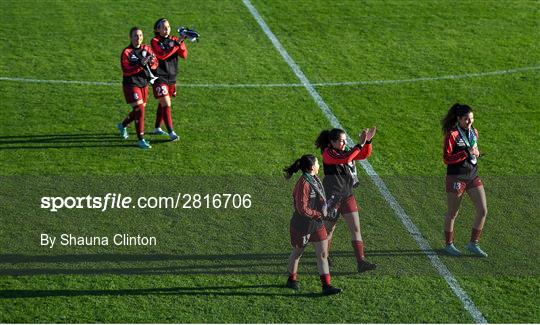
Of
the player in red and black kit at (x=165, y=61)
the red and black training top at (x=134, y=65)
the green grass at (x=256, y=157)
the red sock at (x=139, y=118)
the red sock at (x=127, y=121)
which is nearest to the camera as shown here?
the green grass at (x=256, y=157)

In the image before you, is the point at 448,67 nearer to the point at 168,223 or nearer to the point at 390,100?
the point at 390,100

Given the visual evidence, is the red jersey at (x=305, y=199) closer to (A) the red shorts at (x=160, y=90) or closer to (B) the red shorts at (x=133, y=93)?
(B) the red shorts at (x=133, y=93)

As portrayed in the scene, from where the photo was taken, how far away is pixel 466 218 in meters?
14.6

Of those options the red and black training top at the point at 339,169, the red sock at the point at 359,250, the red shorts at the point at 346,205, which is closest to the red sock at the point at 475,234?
the red sock at the point at 359,250

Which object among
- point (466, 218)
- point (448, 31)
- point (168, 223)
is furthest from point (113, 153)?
point (448, 31)

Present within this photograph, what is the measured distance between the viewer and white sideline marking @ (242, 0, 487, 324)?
12.1 metres

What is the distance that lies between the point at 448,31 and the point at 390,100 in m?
4.56

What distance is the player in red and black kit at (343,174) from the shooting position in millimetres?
12531

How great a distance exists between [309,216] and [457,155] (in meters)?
2.39

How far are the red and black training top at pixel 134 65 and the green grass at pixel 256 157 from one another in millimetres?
1117

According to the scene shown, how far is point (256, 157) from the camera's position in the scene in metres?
16.5

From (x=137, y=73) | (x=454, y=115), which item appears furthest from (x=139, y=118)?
(x=454, y=115)

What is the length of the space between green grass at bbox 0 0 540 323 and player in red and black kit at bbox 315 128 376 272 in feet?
1.29

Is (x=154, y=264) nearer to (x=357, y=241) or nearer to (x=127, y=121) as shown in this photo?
(x=357, y=241)
